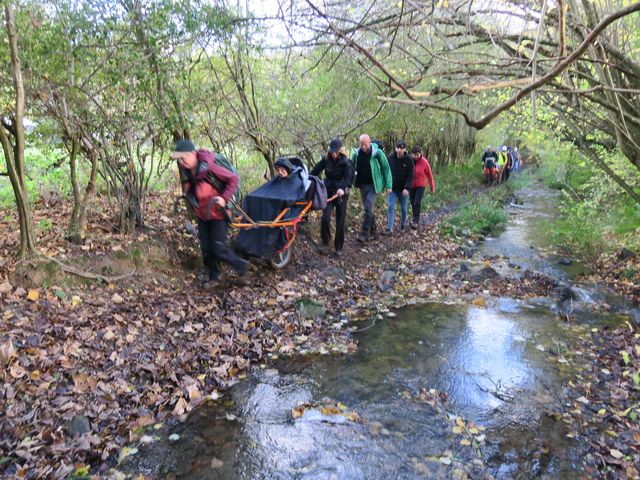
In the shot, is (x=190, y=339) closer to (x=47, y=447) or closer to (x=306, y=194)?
(x=47, y=447)

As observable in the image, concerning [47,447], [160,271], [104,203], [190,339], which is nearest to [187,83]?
[104,203]

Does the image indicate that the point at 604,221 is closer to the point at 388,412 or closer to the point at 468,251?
the point at 468,251

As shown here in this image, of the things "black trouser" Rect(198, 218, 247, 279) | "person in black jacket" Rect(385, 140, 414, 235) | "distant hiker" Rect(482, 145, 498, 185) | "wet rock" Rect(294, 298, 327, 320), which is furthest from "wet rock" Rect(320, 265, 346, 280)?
"distant hiker" Rect(482, 145, 498, 185)

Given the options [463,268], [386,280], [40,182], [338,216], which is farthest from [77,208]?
[463,268]

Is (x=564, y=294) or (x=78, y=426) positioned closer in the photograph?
(x=78, y=426)

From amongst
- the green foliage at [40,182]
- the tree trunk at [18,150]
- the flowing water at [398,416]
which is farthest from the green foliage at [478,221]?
the tree trunk at [18,150]

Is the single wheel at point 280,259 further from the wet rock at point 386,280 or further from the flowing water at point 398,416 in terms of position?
the flowing water at point 398,416

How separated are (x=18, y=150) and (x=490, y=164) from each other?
76.8 feet

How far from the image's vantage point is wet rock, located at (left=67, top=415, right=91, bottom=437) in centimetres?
367

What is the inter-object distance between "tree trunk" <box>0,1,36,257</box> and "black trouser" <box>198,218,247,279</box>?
2.10 metres

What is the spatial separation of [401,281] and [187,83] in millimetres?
5193

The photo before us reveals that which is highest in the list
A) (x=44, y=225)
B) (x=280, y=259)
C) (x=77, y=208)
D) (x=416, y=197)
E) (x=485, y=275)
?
(x=77, y=208)

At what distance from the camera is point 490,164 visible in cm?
2466

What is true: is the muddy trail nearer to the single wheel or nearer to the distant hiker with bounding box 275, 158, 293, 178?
the single wheel
